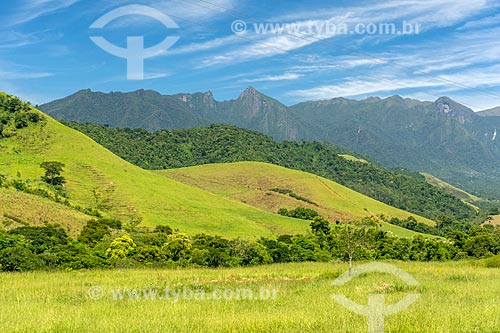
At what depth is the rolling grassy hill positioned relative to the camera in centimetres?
14525

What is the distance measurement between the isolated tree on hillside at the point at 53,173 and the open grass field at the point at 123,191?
1727mm

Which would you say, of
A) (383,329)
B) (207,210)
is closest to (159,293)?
(383,329)

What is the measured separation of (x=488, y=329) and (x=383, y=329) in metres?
2.81

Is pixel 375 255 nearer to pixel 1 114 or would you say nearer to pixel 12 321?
pixel 12 321

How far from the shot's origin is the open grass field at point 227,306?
41.1 ft

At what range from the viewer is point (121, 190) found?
329 ft

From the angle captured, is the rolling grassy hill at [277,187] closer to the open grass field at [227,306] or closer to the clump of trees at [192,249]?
the clump of trees at [192,249]

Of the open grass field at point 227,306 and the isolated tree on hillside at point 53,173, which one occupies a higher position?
the isolated tree on hillside at point 53,173

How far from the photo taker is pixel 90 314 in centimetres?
1495

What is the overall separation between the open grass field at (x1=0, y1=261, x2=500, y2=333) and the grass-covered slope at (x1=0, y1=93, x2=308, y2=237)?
61165 mm

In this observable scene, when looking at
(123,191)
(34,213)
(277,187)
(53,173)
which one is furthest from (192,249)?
(277,187)

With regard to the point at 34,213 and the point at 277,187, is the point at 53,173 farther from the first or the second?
the point at 277,187

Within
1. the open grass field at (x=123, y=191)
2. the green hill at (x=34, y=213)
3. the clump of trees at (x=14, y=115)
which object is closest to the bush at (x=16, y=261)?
the green hill at (x=34, y=213)

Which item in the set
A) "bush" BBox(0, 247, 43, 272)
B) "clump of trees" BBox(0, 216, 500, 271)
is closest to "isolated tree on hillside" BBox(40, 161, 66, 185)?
Result: "clump of trees" BBox(0, 216, 500, 271)
